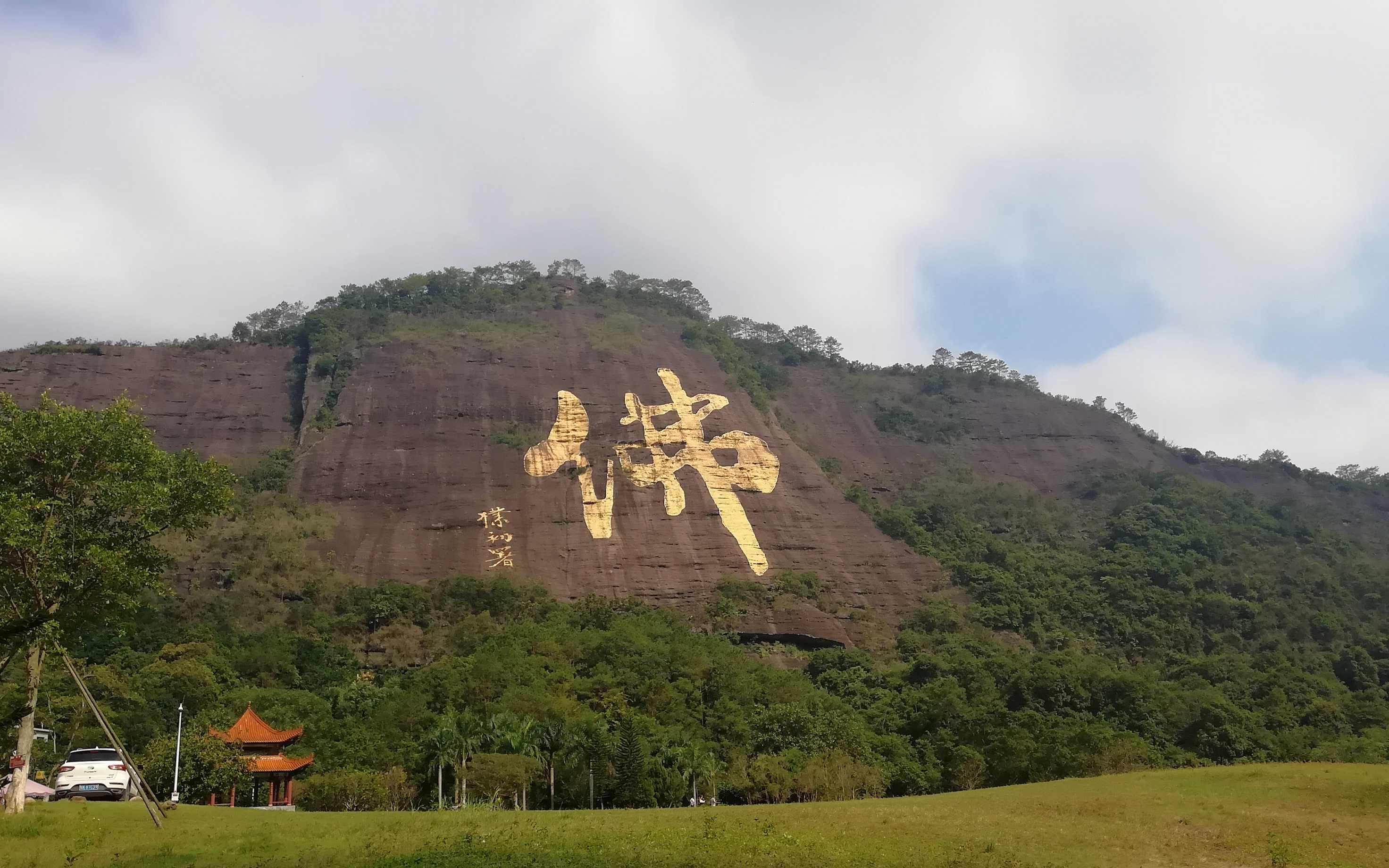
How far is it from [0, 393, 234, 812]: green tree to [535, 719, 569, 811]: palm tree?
12327 mm

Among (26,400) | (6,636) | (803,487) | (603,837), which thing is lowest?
(603,837)

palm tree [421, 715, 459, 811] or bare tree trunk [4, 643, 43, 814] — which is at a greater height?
bare tree trunk [4, 643, 43, 814]

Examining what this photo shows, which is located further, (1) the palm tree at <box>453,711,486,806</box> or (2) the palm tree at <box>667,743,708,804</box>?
(2) the palm tree at <box>667,743,708,804</box>

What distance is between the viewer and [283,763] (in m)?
25.0

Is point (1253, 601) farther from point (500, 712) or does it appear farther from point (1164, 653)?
point (500, 712)

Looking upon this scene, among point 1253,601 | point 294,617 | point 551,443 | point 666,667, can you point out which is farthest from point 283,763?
point 1253,601

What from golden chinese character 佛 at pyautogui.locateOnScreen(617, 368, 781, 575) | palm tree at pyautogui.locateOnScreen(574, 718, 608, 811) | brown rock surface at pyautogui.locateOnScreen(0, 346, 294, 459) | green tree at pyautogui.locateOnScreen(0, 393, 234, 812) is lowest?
palm tree at pyautogui.locateOnScreen(574, 718, 608, 811)

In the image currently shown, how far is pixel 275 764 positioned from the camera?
24.8m

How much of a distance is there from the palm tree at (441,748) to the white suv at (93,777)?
829cm

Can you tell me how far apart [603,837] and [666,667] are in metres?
21.5

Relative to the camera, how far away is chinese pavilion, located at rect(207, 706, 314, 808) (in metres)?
24.8

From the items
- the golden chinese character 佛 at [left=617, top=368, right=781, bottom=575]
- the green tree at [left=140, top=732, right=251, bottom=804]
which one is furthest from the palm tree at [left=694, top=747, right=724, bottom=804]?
the golden chinese character 佛 at [left=617, top=368, right=781, bottom=575]

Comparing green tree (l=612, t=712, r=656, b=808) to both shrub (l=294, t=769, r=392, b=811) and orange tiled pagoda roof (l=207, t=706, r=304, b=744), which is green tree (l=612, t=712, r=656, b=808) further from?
orange tiled pagoda roof (l=207, t=706, r=304, b=744)

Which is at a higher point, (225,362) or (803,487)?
(225,362)
